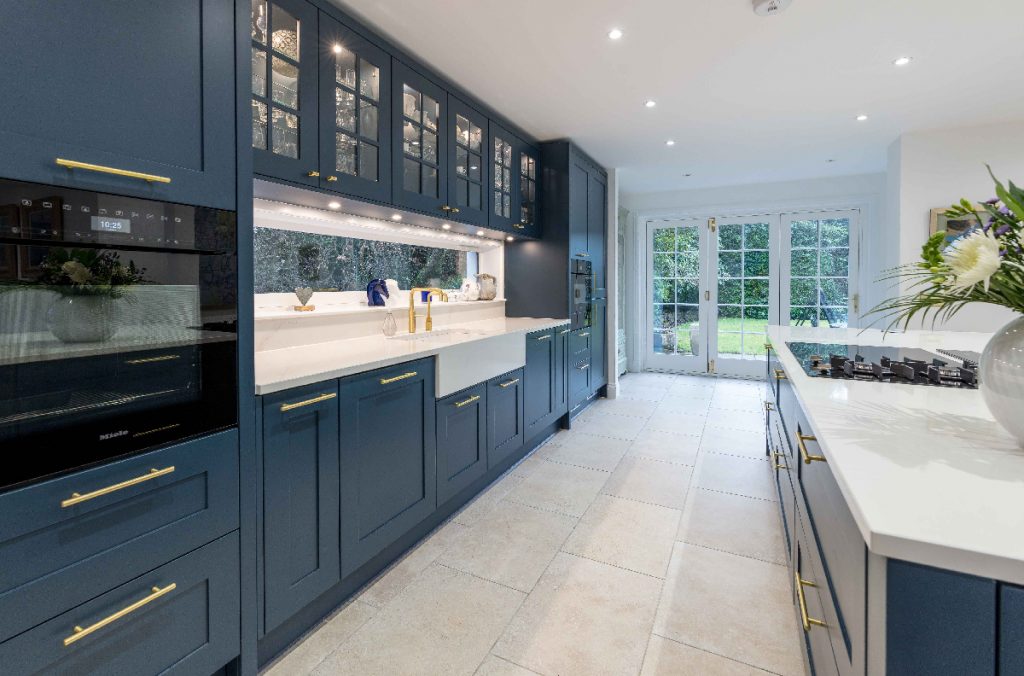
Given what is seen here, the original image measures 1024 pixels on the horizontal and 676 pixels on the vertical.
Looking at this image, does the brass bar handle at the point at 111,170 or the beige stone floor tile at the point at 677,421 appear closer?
the brass bar handle at the point at 111,170

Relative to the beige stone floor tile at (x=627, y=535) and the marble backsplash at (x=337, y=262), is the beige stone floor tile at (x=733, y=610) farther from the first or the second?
the marble backsplash at (x=337, y=262)

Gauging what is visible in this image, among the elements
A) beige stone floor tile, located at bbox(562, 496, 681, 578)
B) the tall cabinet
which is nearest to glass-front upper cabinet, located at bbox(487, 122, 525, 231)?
the tall cabinet

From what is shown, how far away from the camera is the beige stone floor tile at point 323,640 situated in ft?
5.13

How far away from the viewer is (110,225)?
1.15 m

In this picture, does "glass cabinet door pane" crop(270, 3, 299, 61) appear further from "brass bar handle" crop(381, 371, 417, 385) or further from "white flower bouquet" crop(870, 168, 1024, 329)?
"white flower bouquet" crop(870, 168, 1024, 329)

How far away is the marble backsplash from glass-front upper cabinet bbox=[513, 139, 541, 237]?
655 mm

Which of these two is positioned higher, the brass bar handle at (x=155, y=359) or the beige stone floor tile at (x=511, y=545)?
the brass bar handle at (x=155, y=359)

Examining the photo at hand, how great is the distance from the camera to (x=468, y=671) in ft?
5.07

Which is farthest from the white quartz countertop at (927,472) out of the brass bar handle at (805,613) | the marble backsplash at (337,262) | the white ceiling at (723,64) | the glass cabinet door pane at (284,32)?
the marble backsplash at (337,262)

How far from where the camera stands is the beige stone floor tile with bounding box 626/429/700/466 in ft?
11.2

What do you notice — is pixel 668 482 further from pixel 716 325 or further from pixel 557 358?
pixel 716 325

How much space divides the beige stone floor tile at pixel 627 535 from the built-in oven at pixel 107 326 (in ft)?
5.31

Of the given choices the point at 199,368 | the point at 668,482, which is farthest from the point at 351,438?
the point at 668,482

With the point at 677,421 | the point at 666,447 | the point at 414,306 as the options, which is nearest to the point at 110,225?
the point at 414,306
